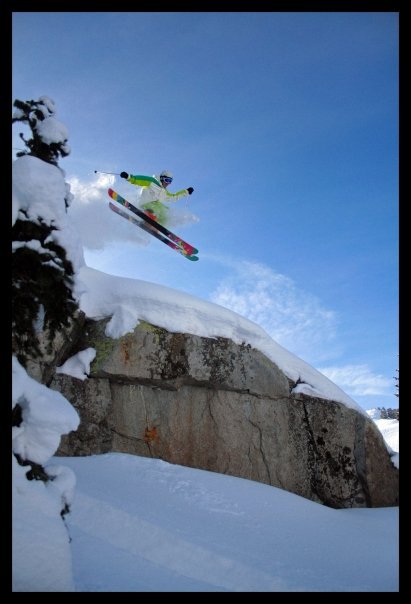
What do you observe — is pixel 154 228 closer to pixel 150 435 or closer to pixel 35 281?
pixel 150 435

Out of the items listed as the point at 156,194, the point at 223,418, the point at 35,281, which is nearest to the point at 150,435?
the point at 223,418

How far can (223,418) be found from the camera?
32.6 ft

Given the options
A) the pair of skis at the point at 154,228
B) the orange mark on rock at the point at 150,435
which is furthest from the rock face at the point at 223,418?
the pair of skis at the point at 154,228

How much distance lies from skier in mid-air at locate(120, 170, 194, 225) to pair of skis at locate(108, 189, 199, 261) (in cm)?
17

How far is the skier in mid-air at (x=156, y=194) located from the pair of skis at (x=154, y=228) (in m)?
0.17

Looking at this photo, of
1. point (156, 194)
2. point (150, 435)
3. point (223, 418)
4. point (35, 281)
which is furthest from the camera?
point (156, 194)

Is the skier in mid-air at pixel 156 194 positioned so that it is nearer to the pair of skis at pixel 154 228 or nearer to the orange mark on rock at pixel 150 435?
the pair of skis at pixel 154 228

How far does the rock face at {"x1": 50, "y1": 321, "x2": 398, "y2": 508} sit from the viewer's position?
9.38 metres

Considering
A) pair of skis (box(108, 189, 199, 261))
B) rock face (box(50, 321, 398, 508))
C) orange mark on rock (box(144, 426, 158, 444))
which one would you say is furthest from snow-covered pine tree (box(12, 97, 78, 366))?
pair of skis (box(108, 189, 199, 261))

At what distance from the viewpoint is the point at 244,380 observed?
10164 mm

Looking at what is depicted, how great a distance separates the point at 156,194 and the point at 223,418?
21.7ft
